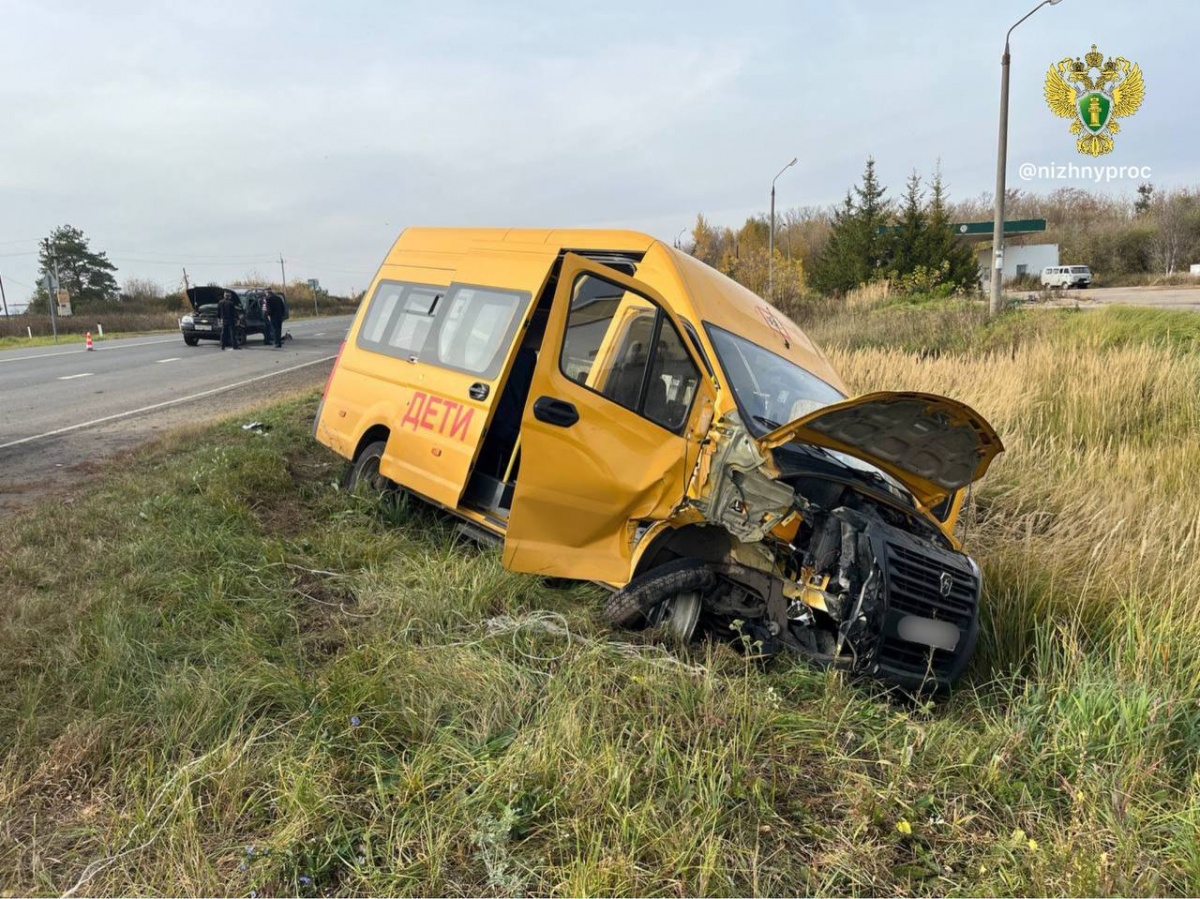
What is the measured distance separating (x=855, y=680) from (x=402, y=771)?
1.91 meters

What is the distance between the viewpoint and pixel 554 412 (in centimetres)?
378

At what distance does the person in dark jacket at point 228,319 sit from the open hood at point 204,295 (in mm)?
452

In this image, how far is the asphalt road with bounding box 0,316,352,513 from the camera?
7217 mm

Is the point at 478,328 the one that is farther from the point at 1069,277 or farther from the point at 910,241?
the point at 1069,277

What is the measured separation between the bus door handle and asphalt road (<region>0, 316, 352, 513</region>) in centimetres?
450

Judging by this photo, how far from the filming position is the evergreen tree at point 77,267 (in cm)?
5166

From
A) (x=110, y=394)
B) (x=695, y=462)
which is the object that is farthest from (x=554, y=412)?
(x=110, y=394)

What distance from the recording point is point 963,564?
3.36 metres

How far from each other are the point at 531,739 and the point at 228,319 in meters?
22.8

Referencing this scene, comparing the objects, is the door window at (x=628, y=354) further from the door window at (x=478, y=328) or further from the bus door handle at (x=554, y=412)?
the door window at (x=478, y=328)

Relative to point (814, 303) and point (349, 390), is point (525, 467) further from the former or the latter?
point (814, 303)

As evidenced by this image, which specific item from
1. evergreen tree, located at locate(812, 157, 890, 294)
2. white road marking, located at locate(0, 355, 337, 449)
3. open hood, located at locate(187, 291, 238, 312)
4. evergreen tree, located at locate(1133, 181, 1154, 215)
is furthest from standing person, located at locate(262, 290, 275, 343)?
evergreen tree, located at locate(1133, 181, 1154, 215)

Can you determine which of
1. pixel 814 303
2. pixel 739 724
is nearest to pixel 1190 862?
pixel 739 724

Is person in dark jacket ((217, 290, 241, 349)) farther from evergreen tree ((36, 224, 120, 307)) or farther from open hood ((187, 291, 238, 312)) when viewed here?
evergreen tree ((36, 224, 120, 307))
